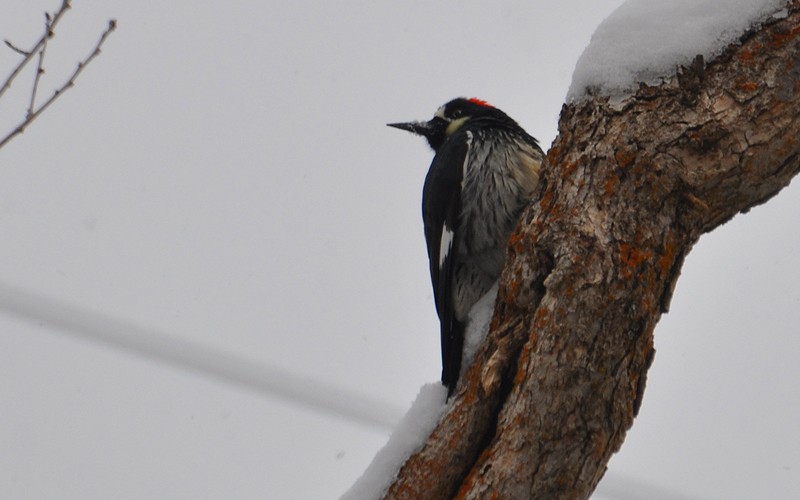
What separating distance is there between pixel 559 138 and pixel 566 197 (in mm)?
230

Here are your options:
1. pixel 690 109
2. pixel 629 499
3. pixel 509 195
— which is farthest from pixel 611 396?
pixel 629 499

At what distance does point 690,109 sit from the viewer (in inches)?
Answer: 98.9

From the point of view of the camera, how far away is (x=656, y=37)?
2584mm

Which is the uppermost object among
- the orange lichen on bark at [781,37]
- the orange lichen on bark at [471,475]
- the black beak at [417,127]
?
the black beak at [417,127]

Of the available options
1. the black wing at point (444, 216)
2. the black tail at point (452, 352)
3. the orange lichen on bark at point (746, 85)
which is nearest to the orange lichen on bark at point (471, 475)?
the black tail at point (452, 352)

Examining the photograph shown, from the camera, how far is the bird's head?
14.1ft

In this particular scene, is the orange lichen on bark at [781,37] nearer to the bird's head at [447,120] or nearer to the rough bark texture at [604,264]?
the rough bark texture at [604,264]

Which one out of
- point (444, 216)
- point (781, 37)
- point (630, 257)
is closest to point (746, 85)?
point (781, 37)

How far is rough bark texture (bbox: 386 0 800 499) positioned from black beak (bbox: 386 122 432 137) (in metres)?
1.96

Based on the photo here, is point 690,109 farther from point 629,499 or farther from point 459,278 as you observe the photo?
point 629,499

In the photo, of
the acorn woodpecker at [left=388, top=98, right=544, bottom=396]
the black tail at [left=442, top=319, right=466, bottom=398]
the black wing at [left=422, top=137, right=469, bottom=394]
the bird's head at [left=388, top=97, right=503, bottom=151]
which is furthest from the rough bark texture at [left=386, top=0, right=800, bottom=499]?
the bird's head at [left=388, top=97, right=503, bottom=151]

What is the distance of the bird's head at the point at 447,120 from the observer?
A: 169 inches

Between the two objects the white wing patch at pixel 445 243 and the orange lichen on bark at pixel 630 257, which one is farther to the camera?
the white wing patch at pixel 445 243

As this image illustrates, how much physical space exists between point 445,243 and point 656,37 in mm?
1256
